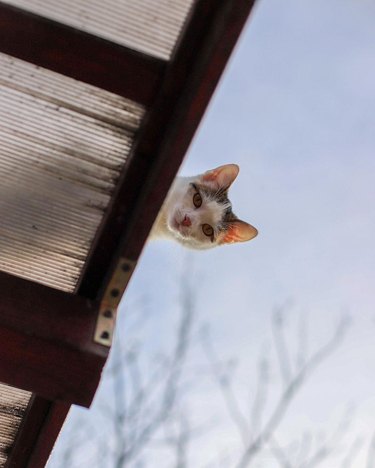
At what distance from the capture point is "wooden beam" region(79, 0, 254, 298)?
2115 millimetres

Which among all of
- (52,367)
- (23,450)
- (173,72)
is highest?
(173,72)

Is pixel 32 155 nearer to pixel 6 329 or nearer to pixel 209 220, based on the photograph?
pixel 6 329

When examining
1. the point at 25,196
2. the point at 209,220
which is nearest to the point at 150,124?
the point at 25,196

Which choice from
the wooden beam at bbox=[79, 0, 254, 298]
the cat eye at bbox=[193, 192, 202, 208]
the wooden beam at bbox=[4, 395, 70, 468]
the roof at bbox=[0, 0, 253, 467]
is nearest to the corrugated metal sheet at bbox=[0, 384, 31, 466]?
the wooden beam at bbox=[4, 395, 70, 468]

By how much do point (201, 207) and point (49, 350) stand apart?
8.93ft

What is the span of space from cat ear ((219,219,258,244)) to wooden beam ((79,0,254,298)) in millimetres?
2894

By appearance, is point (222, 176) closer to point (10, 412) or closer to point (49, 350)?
point (10, 412)

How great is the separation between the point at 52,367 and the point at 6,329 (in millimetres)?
173

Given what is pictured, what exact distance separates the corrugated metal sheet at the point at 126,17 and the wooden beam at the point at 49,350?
815 mm

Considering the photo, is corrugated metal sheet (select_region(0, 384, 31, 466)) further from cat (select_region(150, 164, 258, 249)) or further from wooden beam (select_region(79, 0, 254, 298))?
cat (select_region(150, 164, 258, 249))

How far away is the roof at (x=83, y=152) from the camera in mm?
2188

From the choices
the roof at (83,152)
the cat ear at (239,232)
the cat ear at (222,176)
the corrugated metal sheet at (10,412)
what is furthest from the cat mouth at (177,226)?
the roof at (83,152)

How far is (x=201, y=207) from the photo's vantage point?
503 centimetres

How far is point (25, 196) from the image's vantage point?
2461 mm
